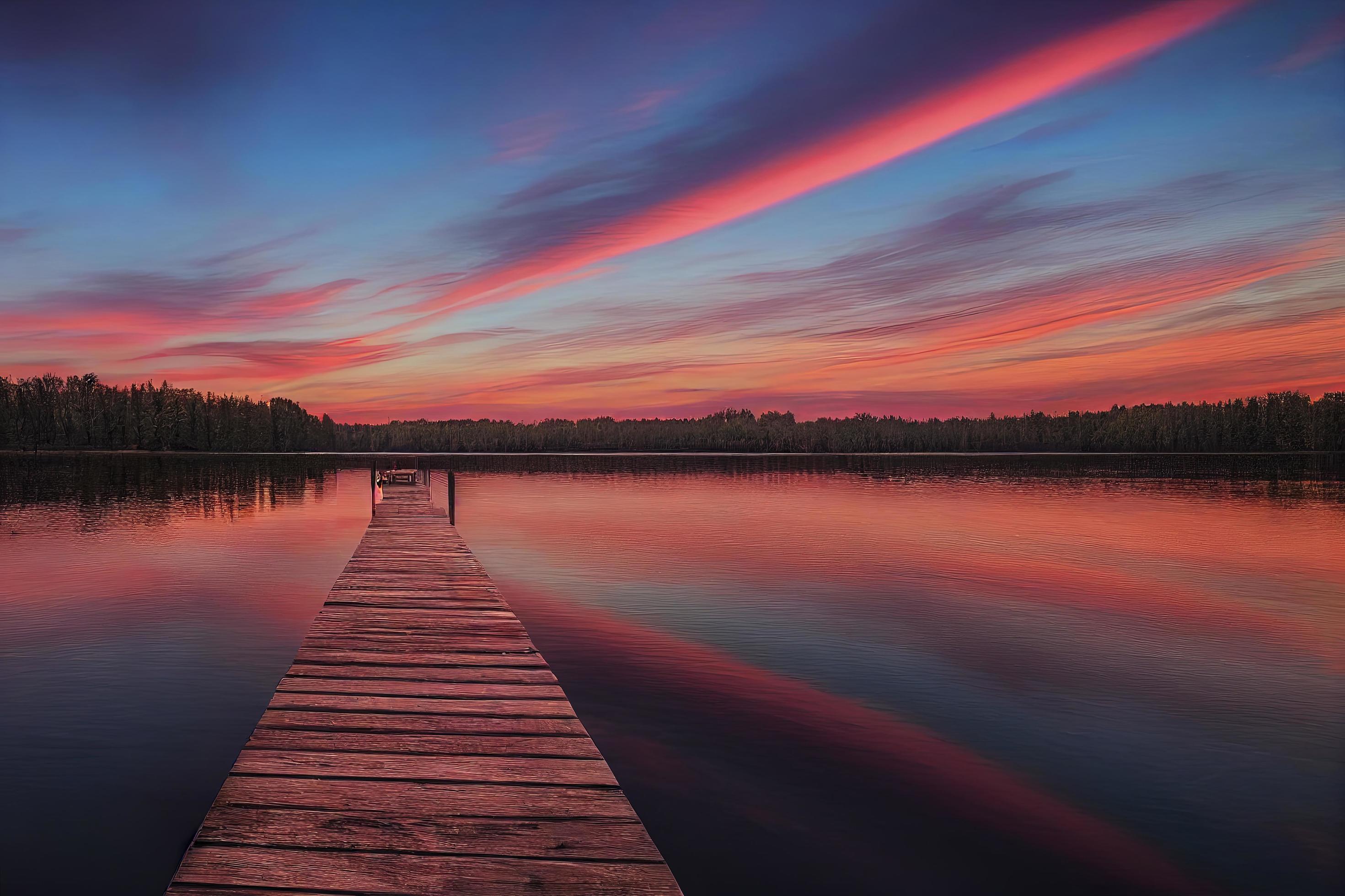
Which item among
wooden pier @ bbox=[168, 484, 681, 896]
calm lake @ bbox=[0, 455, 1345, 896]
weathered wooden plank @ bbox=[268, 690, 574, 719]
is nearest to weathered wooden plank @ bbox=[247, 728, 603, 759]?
wooden pier @ bbox=[168, 484, 681, 896]

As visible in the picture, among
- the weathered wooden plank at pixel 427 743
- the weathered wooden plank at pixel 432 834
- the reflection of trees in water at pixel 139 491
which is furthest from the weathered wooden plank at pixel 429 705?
the reflection of trees in water at pixel 139 491

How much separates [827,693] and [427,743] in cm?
823

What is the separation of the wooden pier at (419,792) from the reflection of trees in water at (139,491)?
105ft

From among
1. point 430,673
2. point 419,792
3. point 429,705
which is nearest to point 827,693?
point 430,673

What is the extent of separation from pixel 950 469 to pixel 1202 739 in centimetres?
10237

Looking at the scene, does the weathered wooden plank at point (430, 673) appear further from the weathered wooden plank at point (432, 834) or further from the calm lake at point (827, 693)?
the weathered wooden plank at point (432, 834)

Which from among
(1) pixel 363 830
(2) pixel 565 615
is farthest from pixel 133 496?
(1) pixel 363 830

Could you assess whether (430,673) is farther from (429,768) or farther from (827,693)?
(827,693)

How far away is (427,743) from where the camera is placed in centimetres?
599

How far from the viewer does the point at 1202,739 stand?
414 inches

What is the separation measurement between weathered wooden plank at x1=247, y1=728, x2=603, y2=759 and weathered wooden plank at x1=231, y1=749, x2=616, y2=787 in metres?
0.07

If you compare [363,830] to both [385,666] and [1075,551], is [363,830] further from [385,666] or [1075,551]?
[1075,551]

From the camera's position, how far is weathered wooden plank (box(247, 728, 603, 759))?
584cm

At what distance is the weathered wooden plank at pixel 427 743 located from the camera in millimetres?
5840
